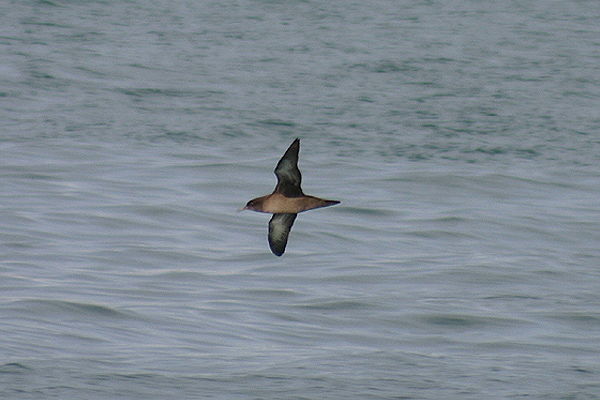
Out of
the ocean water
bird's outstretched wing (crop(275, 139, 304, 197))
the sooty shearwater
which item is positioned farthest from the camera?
the ocean water

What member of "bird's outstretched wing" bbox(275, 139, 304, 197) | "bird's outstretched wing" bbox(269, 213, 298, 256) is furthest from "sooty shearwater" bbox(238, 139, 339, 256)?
"bird's outstretched wing" bbox(269, 213, 298, 256)

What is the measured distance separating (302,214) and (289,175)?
42.5 feet

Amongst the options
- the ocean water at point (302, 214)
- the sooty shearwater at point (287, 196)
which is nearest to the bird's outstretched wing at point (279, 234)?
the sooty shearwater at point (287, 196)

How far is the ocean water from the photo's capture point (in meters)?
14.7

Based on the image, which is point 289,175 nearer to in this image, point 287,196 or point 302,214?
point 287,196

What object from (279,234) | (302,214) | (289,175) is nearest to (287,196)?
(289,175)

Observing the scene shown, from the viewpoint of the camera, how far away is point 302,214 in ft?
67.7

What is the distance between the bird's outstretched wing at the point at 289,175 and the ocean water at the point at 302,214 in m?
6.23

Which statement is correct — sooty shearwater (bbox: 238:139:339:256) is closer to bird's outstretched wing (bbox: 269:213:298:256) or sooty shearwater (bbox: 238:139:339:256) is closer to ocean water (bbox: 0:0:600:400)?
bird's outstretched wing (bbox: 269:213:298:256)

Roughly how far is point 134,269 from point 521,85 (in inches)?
515

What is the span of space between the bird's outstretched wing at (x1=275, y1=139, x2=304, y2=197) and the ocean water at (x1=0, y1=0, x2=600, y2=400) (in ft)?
20.4

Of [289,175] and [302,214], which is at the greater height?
[289,175]

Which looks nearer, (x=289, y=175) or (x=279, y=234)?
(x=289, y=175)

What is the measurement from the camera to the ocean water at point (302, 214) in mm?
14711
